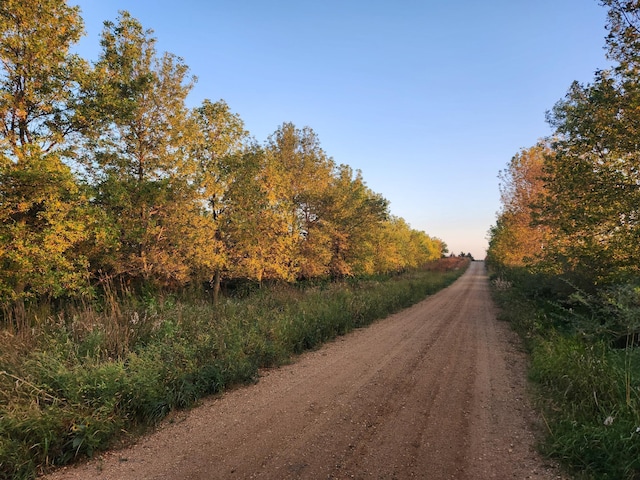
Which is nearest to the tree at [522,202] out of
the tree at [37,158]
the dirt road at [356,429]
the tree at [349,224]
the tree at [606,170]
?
the tree at [349,224]

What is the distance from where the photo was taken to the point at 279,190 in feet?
54.7

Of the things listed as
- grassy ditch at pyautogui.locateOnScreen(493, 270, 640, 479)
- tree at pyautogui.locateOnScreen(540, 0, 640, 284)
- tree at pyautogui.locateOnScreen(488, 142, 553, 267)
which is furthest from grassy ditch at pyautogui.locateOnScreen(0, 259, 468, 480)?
tree at pyautogui.locateOnScreen(488, 142, 553, 267)

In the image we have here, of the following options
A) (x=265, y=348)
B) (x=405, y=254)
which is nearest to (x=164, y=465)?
(x=265, y=348)

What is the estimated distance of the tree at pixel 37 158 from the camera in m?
8.21

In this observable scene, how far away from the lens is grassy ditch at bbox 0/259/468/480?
3840mm

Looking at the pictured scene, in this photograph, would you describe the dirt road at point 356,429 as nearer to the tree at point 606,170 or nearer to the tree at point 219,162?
the tree at point 606,170

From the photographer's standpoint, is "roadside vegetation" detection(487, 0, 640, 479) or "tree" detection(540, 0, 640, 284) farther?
"tree" detection(540, 0, 640, 284)

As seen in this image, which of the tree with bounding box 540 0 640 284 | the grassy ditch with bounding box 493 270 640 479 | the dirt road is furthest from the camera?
the tree with bounding box 540 0 640 284

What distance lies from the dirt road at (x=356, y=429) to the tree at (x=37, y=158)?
6412 millimetres

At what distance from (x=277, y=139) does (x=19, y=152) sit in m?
14.0

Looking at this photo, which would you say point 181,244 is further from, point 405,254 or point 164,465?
point 405,254

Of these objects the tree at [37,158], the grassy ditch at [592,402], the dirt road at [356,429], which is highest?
the tree at [37,158]

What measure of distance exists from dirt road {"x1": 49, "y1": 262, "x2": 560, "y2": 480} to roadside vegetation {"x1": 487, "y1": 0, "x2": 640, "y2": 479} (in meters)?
0.54

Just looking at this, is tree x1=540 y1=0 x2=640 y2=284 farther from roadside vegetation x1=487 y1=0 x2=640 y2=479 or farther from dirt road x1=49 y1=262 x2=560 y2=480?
dirt road x1=49 y1=262 x2=560 y2=480
